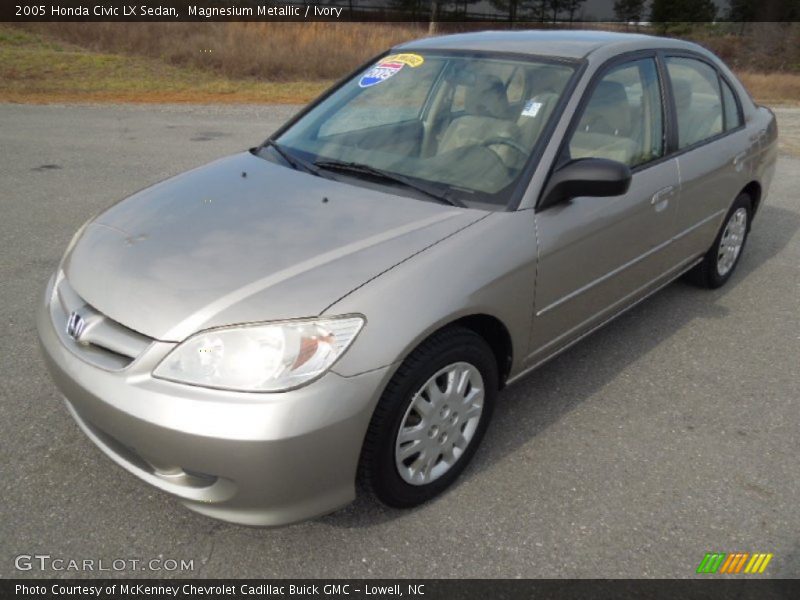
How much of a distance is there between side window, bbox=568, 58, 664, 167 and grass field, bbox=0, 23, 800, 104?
36.5ft

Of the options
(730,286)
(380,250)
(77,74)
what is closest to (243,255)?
(380,250)

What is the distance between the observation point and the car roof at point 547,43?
10.6ft

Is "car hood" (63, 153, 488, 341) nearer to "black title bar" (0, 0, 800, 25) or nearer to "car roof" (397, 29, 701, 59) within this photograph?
"car roof" (397, 29, 701, 59)

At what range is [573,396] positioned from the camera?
10.9ft

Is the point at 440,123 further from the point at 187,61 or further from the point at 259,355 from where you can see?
the point at 187,61

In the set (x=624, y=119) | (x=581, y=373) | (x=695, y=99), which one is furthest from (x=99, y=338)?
(x=695, y=99)

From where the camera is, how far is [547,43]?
3340 mm

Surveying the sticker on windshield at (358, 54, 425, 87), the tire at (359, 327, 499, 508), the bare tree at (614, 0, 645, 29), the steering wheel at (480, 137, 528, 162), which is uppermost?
the bare tree at (614, 0, 645, 29)

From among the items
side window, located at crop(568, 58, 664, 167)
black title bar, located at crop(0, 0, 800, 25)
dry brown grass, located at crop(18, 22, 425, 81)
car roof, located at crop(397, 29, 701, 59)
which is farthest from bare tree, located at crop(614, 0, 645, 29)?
side window, located at crop(568, 58, 664, 167)

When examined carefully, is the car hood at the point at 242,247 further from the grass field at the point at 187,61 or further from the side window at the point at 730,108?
the grass field at the point at 187,61

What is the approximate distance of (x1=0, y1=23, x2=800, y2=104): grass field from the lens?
556 inches
